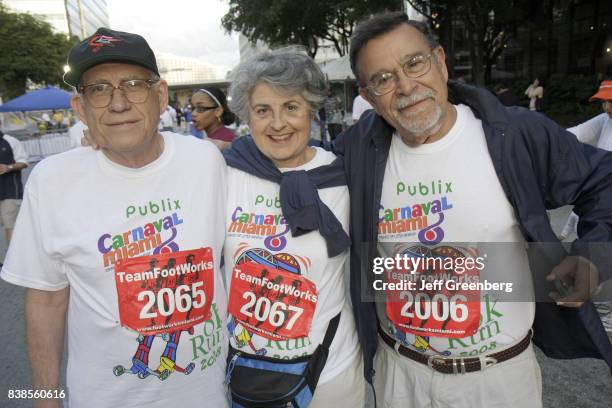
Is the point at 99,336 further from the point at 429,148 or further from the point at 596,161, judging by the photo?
the point at 596,161

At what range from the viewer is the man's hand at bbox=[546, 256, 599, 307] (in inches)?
61.4

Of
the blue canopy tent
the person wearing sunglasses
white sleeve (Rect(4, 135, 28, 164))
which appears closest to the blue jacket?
the person wearing sunglasses

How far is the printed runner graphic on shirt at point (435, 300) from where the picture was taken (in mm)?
1770

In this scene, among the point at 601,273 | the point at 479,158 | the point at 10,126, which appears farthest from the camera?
the point at 10,126

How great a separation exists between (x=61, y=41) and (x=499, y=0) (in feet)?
134

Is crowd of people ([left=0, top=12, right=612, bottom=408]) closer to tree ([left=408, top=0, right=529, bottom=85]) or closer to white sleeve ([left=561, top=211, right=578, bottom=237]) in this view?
white sleeve ([left=561, top=211, right=578, bottom=237])

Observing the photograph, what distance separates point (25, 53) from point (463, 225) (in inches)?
1663

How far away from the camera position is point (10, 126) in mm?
21172

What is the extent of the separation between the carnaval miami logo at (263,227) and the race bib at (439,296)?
1.80ft

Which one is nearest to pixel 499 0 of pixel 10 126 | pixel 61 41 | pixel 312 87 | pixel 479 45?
pixel 479 45

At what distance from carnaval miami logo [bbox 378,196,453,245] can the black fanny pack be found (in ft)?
2.01

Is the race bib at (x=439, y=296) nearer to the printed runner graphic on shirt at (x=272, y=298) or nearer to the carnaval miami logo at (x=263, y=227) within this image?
the printed runner graphic on shirt at (x=272, y=298)

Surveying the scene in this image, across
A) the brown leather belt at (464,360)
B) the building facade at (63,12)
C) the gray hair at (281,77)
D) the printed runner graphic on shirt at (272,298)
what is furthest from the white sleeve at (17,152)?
the building facade at (63,12)

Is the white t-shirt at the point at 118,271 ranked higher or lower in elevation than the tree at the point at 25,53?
lower
